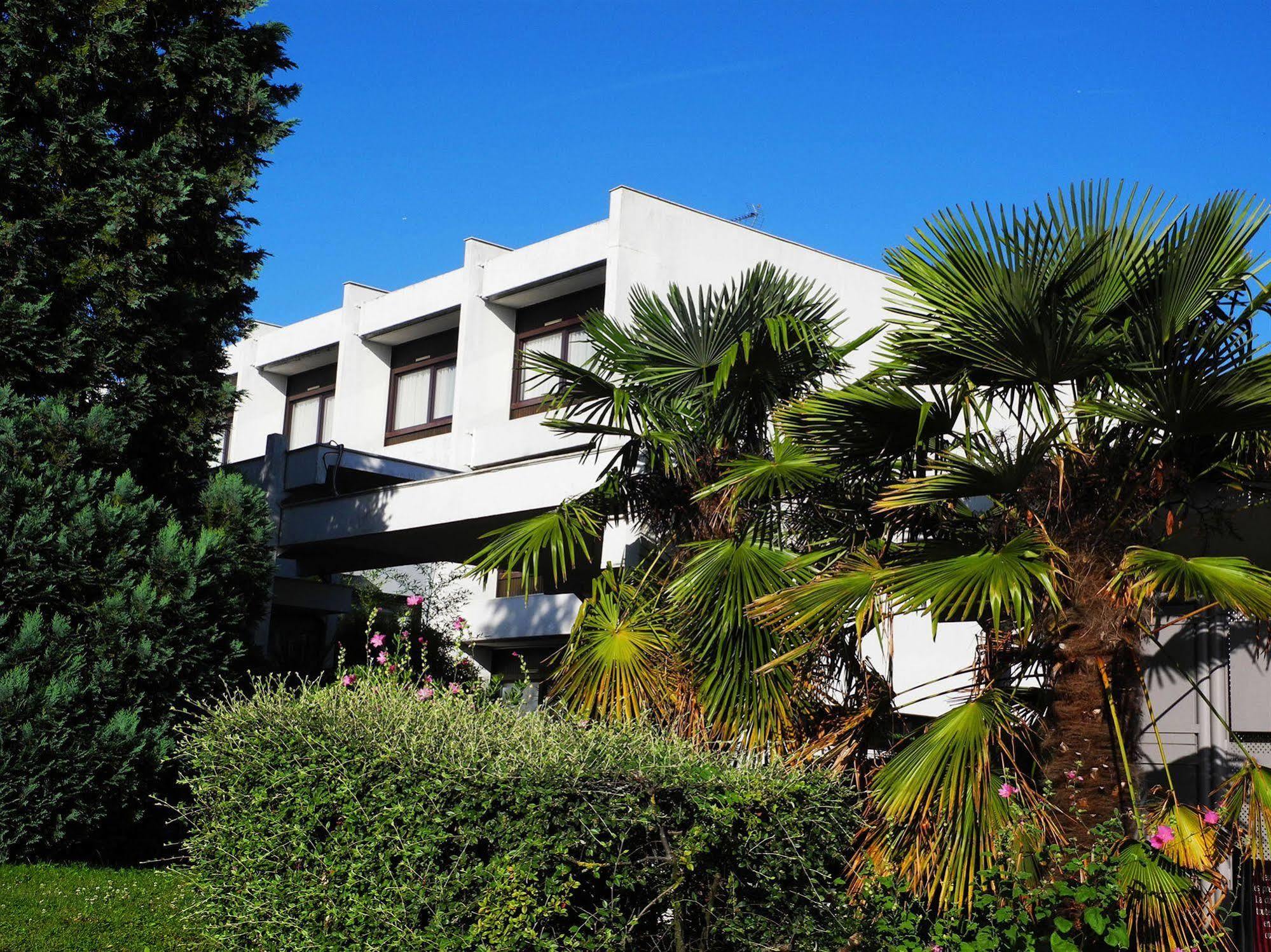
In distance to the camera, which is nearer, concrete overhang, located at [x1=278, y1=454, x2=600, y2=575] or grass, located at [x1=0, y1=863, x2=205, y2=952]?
grass, located at [x1=0, y1=863, x2=205, y2=952]

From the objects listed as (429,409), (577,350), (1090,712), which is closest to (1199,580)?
(1090,712)

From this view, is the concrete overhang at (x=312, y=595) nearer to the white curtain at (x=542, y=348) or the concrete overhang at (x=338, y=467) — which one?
the concrete overhang at (x=338, y=467)

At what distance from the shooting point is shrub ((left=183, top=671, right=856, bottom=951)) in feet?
18.6

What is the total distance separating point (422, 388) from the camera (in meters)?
23.5

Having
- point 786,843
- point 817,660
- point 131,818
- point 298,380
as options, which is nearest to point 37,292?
point 131,818

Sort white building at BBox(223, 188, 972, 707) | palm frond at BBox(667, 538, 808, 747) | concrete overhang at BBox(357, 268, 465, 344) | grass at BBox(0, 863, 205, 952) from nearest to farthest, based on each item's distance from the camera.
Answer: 1. grass at BBox(0, 863, 205, 952)
2. palm frond at BBox(667, 538, 808, 747)
3. white building at BBox(223, 188, 972, 707)
4. concrete overhang at BBox(357, 268, 465, 344)

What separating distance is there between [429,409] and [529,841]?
18.2m

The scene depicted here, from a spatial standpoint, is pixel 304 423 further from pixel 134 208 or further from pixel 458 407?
pixel 134 208

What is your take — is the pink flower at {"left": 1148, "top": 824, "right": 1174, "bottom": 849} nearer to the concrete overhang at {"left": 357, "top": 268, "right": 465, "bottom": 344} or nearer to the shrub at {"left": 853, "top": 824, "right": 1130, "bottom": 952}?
the shrub at {"left": 853, "top": 824, "right": 1130, "bottom": 952}

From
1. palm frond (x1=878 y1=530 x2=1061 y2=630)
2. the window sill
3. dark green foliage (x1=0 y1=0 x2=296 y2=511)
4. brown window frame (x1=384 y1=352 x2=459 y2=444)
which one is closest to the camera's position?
palm frond (x1=878 y1=530 x2=1061 y2=630)

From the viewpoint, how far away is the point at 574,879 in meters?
5.64

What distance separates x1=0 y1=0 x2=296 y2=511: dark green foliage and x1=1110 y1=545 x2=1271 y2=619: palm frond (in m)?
8.64

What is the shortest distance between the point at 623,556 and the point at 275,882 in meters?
8.21

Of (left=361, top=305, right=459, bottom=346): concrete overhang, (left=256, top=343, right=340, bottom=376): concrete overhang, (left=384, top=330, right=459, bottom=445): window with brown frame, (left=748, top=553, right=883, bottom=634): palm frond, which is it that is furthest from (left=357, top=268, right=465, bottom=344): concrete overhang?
(left=748, top=553, right=883, bottom=634): palm frond
